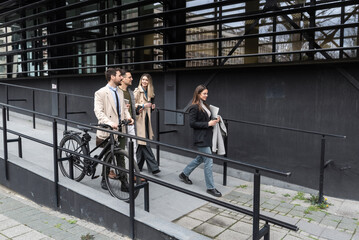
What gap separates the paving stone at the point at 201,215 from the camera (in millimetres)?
4023

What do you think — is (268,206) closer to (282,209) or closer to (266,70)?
(282,209)

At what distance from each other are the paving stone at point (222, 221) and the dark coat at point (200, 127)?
116cm

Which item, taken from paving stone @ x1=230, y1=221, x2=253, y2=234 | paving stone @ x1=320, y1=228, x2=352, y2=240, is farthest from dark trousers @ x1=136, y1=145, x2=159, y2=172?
paving stone @ x1=320, y1=228, x2=352, y2=240

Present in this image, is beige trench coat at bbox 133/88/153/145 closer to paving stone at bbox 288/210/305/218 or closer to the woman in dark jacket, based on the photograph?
the woman in dark jacket

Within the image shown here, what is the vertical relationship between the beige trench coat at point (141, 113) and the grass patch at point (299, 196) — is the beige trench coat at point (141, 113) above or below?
above

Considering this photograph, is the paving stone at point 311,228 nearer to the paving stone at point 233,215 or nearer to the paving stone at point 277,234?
the paving stone at point 277,234

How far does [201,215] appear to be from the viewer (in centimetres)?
411

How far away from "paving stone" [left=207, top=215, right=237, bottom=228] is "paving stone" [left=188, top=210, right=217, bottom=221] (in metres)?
0.07

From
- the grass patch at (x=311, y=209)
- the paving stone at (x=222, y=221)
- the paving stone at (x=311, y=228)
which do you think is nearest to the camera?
the paving stone at (x=311, y=228)

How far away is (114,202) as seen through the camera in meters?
3.81

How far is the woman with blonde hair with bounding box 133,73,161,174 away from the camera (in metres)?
5.44

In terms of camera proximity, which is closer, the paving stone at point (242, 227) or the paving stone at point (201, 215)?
the paving stone at point (242, 227)

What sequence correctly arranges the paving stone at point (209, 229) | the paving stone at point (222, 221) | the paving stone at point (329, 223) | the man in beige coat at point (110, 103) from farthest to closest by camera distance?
the man in beige coat at point (110, 103), the paving stone at point (329, 223), the paving stone at point (222, 221), the paving stone at point (209, 229)

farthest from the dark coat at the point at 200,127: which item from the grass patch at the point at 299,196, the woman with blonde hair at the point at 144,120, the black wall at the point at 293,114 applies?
the grass patch at the point at 299,196
